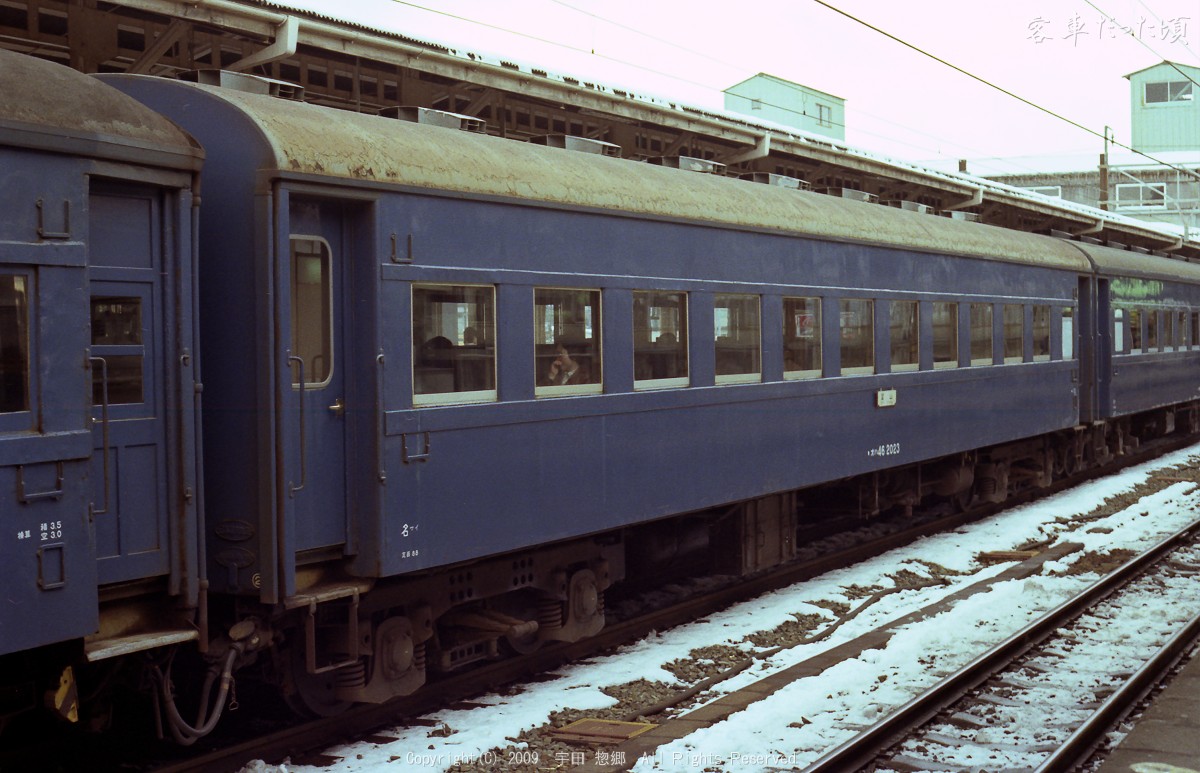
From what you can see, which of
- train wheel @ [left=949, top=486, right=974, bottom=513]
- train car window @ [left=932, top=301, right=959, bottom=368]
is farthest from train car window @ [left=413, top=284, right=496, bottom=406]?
train wheel @ [left=949, top=486, right=974, bottom=513]

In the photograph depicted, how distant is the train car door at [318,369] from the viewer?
6414 mm

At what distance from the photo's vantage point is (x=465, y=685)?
788cm

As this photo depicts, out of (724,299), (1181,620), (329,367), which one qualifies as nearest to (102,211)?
(329,367)

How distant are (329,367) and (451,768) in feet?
7.10

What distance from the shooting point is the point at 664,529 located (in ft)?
32.9

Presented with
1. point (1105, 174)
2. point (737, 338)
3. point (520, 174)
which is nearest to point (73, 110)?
point (520, 174)

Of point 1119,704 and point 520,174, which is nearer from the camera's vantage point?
point 1119,704

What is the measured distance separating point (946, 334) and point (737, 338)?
4.56 metres

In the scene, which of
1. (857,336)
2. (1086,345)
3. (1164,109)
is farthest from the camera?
(1164,109)

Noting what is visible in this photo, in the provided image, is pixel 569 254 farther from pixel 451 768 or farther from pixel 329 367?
pixel 451 768

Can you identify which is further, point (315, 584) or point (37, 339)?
point (315, 584)

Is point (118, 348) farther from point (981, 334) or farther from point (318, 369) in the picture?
point (981, 334)

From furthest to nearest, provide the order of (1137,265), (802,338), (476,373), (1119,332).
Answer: (1137,265)
(1119,332)
(802,338)
(476,373)

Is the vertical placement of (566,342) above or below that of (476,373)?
above
